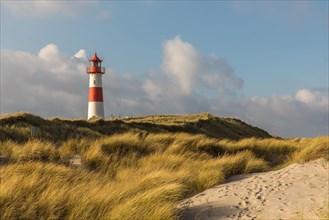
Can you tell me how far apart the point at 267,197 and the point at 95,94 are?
28938 mm

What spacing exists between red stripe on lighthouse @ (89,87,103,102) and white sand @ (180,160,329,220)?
26402mm

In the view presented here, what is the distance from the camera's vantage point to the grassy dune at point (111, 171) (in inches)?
199

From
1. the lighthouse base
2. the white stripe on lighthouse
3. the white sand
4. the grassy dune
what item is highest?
the white stripe on lighthouse

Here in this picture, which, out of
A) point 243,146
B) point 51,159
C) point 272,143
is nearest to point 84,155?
point 51,159

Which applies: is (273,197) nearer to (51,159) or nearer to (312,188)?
(312,188)

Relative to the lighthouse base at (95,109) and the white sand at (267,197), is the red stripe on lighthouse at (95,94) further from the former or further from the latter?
the white sand at (267,197)

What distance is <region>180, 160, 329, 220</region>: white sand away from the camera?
20.3 feet

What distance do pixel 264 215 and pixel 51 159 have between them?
5.12 m

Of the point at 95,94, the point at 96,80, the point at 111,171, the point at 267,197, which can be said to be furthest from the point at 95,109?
the point at 267,197

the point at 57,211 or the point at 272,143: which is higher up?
the point at 272,143

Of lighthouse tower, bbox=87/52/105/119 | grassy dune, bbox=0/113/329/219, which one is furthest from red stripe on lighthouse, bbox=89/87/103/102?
grassy dune, bbox=0/113/329/219

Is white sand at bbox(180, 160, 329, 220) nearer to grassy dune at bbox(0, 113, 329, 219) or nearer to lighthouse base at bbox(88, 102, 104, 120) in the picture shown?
grassy dune at bbox(0, 113, 329, 219)

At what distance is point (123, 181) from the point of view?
24.3 ft

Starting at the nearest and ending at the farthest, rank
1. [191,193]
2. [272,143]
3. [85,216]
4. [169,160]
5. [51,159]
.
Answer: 1. [85,216]
2. [191,193]
3. [51,159]
4. [169,160]
5. [272,143]
